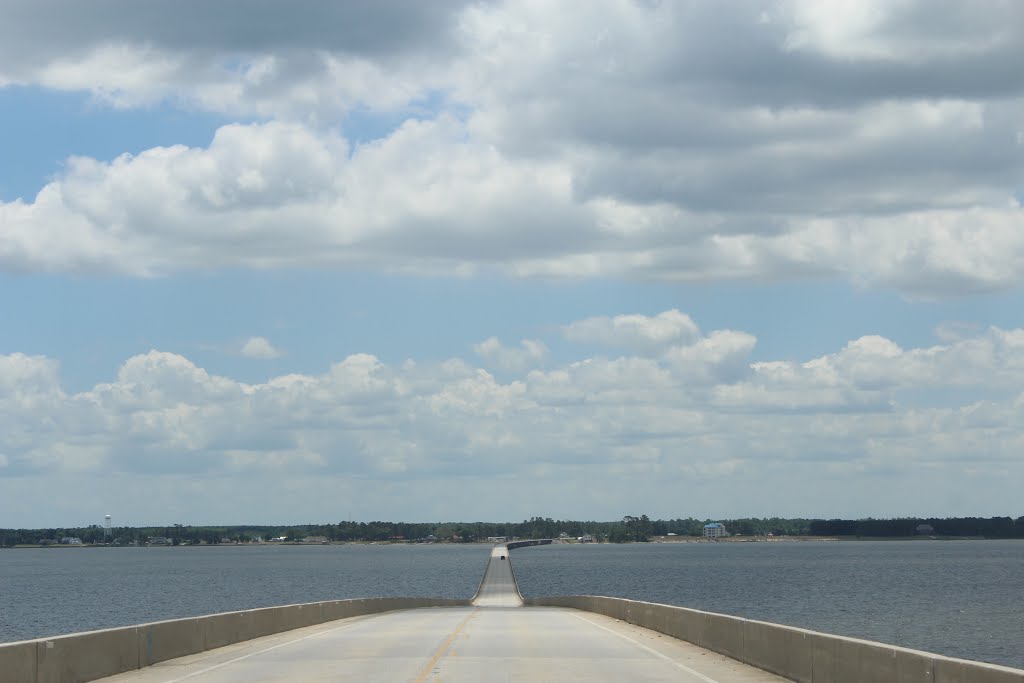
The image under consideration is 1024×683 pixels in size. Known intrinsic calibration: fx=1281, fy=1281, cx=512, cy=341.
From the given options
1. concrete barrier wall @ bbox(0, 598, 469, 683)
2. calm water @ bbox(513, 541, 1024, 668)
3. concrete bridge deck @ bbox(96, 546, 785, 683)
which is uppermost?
concrete barrier wall @ bbox(0, 598, 469, 683)

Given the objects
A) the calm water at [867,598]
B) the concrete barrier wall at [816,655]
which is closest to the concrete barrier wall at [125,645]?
the concrete barrier wall at [816,655]

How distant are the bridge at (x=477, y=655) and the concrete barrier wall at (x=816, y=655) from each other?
2 cm

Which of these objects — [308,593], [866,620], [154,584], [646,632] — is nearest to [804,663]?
[646,632]

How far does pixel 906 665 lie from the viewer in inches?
641

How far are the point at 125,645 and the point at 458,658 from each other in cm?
648

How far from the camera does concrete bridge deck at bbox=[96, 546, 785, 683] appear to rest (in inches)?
875

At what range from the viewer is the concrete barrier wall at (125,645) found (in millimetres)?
19109

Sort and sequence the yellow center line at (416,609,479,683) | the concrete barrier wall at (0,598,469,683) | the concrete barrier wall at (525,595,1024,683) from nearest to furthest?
the concrete barrier wall at (525,595,1024,683)
the concrete barrier wall at (0,598,469,683)
the yellow center line at (416,609,479,683)

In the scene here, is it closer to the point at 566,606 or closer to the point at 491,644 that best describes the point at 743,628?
the point at 491,644

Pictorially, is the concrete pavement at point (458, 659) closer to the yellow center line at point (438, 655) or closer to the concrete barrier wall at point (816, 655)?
the yellow center line at point (438, 655)

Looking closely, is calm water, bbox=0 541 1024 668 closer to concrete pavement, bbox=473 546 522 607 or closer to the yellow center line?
concrete pavement, bbox=473 546 522 607

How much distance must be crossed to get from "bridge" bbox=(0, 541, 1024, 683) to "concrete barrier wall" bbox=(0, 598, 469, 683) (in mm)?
27

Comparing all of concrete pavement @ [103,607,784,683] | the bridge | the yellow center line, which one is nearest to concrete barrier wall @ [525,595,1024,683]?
the bridge

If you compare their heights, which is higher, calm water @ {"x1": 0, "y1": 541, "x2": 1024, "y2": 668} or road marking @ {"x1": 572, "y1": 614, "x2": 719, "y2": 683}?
road marking @ {"x1": 572, "y1": 614, "x2": 719, "y2": 683}
